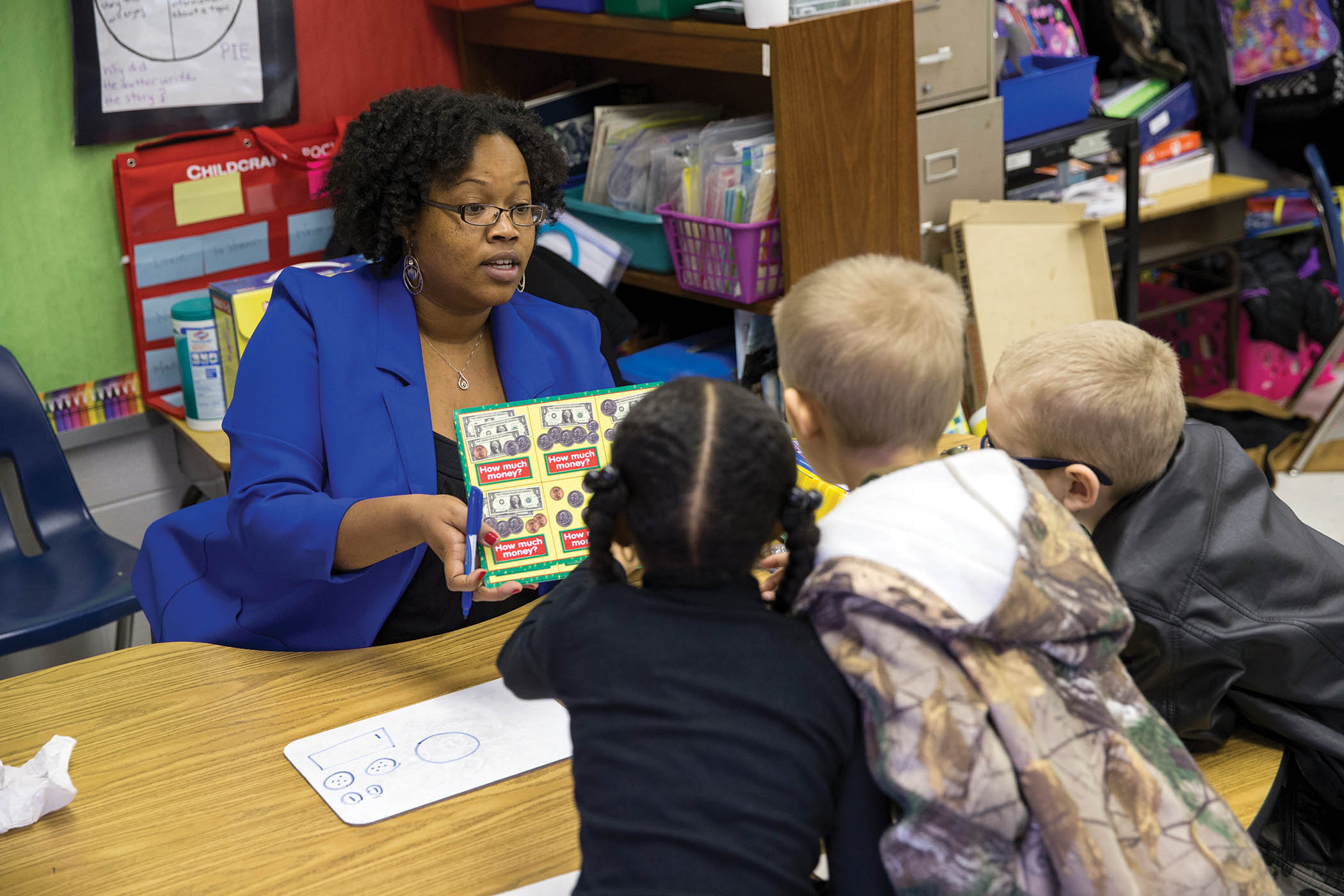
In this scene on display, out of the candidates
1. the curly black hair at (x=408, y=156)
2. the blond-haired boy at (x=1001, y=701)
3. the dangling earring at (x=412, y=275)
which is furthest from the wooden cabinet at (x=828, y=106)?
the blond-haired boy at (x=1001, y=701)

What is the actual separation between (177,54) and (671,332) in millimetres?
1428

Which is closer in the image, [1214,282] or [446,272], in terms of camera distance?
[446,272]

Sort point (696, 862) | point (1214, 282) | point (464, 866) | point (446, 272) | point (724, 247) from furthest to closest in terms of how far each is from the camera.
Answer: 1. point (1214, 282)
2. point (724, 247)
3. point (446, 272)
4. point (464, 866)
5. point (696, 862)

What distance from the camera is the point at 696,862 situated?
37.4 inches

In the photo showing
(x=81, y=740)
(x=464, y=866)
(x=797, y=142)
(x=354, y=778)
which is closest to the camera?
(x=464, y=866)

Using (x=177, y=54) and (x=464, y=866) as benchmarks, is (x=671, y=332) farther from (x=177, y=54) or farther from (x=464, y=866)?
(x=464, y=866)

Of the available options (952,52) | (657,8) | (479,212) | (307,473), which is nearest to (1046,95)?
(952,52)

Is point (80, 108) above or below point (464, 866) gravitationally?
above

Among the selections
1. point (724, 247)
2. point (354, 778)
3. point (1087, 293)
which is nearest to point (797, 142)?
point (724, 247)

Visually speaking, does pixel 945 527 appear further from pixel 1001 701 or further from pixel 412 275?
pixel 412 275

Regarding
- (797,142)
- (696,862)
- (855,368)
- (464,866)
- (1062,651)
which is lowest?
(464,866)

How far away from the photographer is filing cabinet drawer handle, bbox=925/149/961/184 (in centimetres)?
297

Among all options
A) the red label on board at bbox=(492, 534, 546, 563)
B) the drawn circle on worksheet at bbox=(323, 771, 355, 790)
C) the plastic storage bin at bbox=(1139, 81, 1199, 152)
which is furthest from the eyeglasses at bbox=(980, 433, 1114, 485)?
the plastic storage bin at bbox=(1139, 81, 1199, 152)

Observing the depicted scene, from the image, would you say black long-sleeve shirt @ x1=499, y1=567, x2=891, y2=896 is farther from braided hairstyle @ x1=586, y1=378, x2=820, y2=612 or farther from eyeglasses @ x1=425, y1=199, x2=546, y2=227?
eyeglasses @ x1=425, y1=199, x2=546, y2=227
